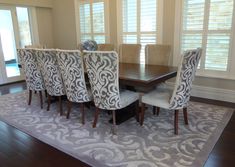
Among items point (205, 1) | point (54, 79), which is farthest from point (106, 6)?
point (54, 79)

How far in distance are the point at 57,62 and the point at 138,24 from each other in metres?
2.15

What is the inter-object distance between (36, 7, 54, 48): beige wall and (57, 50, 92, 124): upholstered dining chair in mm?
3763

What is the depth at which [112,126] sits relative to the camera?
2732 mm

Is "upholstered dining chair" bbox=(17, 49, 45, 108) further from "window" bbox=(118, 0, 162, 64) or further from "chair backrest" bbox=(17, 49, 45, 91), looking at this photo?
"window" bbox=(118, 0, 162, 64)

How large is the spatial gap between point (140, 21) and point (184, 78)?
235 cm

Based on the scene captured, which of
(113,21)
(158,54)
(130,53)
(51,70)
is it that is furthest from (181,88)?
(113,21)

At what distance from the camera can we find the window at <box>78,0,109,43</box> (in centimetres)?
496

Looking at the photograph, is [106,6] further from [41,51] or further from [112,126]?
[112,126]

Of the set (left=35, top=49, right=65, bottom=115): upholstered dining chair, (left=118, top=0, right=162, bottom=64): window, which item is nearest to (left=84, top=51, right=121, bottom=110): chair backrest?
(left=35, top=49, right=65, bottom=115): upholstered dining chair

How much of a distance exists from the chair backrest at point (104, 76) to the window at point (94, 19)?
2.78 meters

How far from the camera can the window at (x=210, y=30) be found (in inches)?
135

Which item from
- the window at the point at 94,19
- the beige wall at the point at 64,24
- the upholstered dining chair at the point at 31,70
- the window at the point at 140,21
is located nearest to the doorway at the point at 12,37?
the beige wall at the point at 64,24

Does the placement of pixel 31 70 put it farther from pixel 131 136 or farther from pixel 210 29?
pixel 210 29

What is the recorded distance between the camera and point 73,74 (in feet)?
8.96
